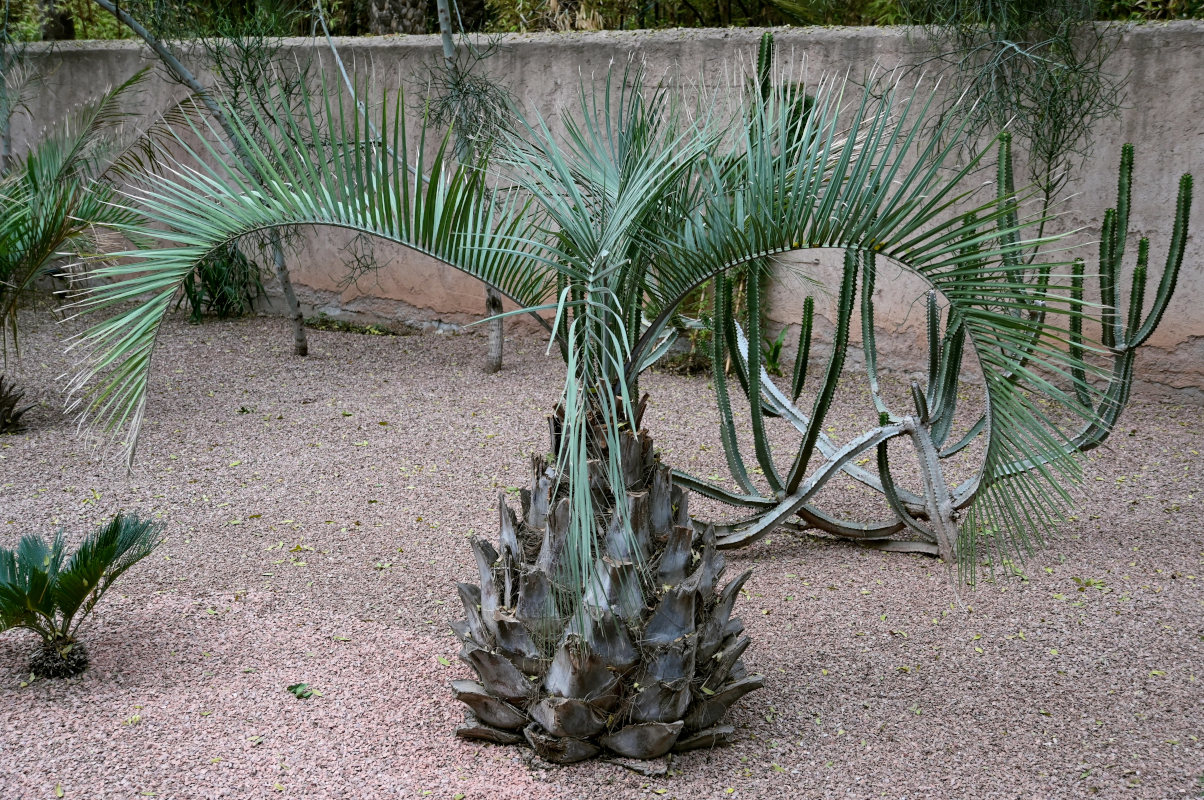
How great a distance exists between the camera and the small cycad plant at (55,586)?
2.68 metres

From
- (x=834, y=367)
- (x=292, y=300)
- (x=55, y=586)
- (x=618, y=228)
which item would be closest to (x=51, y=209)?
(x=292, y=300)

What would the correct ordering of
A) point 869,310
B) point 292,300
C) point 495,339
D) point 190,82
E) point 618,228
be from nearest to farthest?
1. point 618,228
2. point 869,310
3. point 190,82
4. point 495,339
5. point 292,300

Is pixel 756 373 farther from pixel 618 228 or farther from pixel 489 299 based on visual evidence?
pixel 489 299

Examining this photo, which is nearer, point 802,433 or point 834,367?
point 834,367

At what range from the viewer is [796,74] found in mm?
6051

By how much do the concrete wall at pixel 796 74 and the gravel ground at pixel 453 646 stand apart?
0.89 metres

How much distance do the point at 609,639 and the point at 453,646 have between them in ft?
3.01

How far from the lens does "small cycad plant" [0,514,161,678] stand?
2.68m

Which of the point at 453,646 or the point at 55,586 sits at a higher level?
the point at 55,586

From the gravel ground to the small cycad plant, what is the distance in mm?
90

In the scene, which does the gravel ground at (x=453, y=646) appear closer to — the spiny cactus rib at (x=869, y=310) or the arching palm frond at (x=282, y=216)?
the spiny cactus rib at (x=869, y=310)

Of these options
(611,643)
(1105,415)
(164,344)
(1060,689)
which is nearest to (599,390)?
(611,643)

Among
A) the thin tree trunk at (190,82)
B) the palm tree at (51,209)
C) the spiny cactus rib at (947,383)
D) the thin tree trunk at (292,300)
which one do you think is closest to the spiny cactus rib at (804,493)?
the spiny cactus rib at (947,383)

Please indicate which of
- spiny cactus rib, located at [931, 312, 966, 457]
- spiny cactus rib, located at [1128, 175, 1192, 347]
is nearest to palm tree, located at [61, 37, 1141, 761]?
spiny cactus rib, located at [931, 312, 966, 457]
